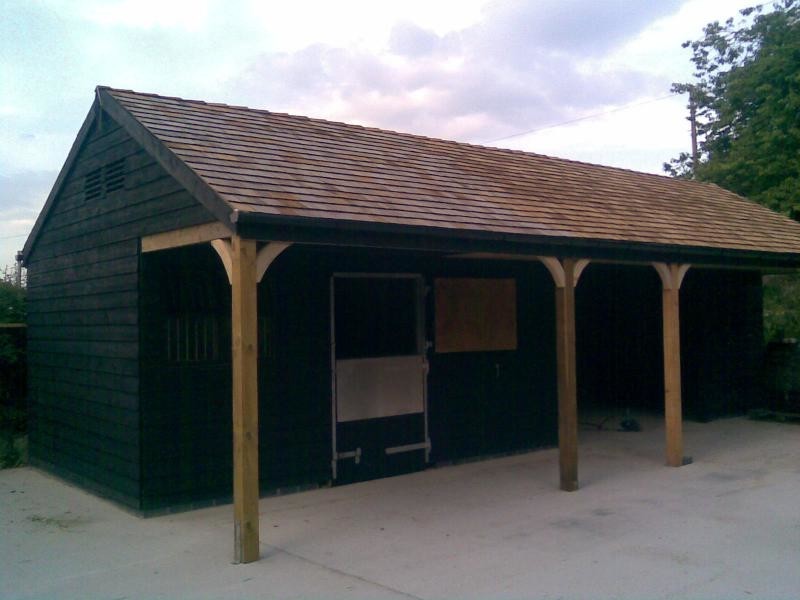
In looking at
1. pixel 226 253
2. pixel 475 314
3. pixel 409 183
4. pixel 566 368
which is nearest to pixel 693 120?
pixel 475 314

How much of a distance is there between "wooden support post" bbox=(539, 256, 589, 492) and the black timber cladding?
3.63 m

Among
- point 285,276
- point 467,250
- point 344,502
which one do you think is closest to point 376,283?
point 285,276

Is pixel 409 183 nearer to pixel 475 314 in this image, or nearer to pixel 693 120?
pixel 475 314

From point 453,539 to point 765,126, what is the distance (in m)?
18.9

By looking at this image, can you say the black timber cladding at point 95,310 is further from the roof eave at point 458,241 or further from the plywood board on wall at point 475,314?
the plywood board on wall at point 475,314

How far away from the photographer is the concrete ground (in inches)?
198

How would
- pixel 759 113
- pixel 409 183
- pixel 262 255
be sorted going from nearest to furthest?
pixel 262 255
pixel 409 183
pixel 759 113

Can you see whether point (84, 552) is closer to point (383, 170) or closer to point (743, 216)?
point (383, 170)

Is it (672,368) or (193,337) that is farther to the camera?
(672,368)

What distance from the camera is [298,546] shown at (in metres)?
5.91

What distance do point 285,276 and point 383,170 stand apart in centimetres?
142

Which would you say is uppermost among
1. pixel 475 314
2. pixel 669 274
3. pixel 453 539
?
pixel 669 274

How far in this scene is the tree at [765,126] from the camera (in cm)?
1972

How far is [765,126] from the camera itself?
21.0m
